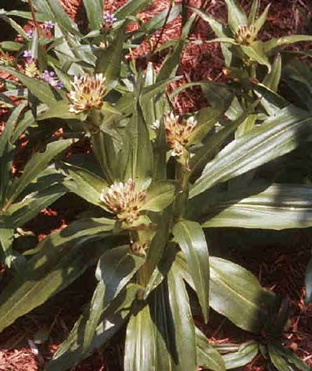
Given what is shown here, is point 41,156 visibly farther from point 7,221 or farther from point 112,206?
point 112,206

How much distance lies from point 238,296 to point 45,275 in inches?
28.4

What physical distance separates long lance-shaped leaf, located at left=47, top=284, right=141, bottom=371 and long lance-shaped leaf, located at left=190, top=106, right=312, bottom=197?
45cm

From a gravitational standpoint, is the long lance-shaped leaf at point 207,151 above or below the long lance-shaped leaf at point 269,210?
above

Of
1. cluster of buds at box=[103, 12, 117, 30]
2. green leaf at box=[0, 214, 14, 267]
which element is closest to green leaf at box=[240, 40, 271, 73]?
cluster of buds at box=[103, 12, 117, 30]

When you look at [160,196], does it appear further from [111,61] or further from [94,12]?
[94,12]

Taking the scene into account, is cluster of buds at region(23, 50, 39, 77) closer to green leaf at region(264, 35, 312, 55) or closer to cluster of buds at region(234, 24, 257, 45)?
cluster of buds at region(234, 24, 257, 45)

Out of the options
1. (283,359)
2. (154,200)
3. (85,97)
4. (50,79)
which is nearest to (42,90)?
(50,79)

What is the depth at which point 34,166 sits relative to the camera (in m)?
2.87

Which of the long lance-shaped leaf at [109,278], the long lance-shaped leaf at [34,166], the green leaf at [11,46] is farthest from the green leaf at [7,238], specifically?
the green leaf at [11,46]

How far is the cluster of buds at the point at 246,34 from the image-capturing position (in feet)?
9.85

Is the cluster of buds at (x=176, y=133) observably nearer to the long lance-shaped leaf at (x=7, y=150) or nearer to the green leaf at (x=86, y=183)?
the green leaf at (x=86, y=183)

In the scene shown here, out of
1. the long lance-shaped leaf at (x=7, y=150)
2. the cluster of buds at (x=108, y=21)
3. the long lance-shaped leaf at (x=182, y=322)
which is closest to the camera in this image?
the long lance-shaped leaf at (x=182, y=322)

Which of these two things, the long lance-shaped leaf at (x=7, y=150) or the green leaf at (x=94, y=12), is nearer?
the long lance-shaped leaf at (x=7, y=150)

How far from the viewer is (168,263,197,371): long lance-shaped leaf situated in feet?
8.63
